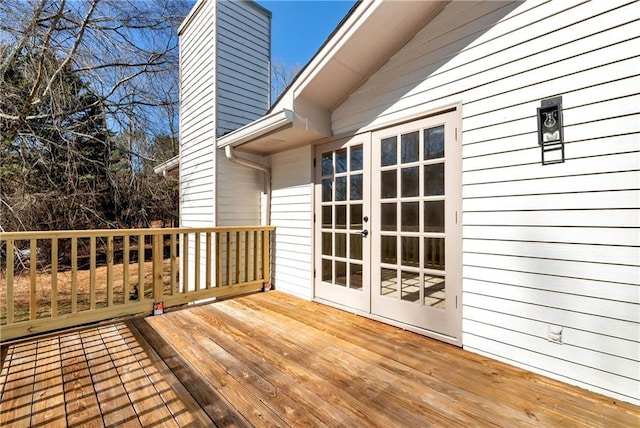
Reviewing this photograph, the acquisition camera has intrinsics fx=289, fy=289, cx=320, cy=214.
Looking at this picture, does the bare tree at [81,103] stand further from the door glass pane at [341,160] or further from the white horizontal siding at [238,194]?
the door glass pane at [341,160]

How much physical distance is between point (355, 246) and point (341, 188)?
2.35 feet

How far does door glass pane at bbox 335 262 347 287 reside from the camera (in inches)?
134

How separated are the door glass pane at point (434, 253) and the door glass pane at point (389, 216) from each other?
1.22 ft

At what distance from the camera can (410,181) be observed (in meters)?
2.80

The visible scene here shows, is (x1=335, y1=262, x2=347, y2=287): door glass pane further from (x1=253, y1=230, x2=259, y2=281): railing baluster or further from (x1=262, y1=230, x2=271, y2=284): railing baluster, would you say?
(x1=253, y1=230, x2=259, y2=281): railing baluster

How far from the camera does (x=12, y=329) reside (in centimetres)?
252

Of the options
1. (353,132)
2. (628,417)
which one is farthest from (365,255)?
(628,417)

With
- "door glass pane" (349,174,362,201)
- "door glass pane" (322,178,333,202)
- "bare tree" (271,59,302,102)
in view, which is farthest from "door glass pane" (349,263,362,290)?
"bare tree" (271,59,302,102)

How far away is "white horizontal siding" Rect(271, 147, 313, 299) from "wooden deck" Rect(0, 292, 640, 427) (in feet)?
3.84

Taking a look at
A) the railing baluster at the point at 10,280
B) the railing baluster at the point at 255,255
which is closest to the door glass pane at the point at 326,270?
the railing baluster at the point at 255,255

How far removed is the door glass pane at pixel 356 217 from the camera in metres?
3.26

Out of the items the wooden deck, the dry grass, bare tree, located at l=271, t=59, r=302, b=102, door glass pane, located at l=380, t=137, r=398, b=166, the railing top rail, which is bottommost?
the dry grass

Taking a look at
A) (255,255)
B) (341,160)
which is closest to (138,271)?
(255,255)

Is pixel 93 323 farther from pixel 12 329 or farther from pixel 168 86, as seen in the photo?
pixel 168 86
